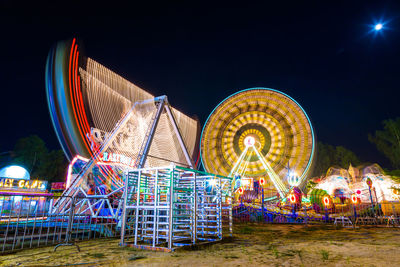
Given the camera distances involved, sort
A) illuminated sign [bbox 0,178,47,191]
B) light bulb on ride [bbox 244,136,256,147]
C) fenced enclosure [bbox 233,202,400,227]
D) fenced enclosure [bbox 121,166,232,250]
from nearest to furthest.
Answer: fenced enclosure [bbox 121,166,232,250]
fenced enclosure [bbox 233,202,400,227]
illuminated sign [bbox 0,178,47,191]
light bulb on ride [bbox 244,136,256,147]

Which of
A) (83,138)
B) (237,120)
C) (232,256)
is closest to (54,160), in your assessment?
(237,120)

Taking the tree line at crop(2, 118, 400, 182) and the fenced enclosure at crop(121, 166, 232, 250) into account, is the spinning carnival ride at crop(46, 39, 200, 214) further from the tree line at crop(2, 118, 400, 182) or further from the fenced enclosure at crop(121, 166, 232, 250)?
the tree line at crop(2, 118, 400, 182)

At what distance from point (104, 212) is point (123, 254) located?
12.2 metres

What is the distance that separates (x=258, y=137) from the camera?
3362cm

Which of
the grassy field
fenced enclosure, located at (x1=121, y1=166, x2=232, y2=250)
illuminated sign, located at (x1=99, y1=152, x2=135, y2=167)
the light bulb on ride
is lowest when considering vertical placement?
the grassy field

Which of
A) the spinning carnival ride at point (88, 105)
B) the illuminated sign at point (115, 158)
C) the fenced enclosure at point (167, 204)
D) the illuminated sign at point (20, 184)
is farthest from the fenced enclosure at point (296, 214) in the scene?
the illuminated sign at point (20, 184)

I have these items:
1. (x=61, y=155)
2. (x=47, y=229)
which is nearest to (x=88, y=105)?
(x=47, y=229)

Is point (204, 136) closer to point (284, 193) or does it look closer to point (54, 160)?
point (284, 193)

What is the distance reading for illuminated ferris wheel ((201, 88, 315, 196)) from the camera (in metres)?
29.5

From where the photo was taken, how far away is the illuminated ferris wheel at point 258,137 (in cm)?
2947

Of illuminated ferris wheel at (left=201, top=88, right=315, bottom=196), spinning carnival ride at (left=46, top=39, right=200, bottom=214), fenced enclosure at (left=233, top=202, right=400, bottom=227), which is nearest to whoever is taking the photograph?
spinning carnival ride at (left=46, top=39, right=200, bottom=214)

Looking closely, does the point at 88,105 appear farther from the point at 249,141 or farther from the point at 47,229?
the point at 249,141

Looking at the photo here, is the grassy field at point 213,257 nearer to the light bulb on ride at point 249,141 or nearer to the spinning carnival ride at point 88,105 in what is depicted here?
the spinning carnival ride at point 88,105

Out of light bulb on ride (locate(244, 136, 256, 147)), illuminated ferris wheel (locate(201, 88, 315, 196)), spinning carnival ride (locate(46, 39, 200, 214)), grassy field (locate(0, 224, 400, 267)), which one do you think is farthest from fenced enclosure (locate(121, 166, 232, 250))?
light bulb on ride (locate(244, 136, 256, 147))
